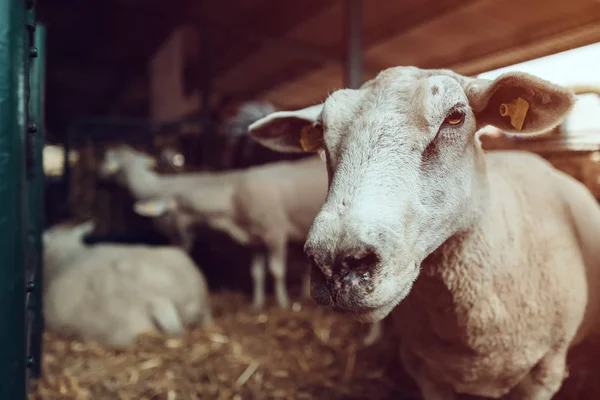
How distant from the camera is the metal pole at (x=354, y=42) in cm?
450

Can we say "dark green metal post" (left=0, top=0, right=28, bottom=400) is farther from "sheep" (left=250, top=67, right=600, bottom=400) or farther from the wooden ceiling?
the wooden ceiling

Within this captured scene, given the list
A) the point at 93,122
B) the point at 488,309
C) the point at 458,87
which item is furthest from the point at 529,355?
the point at 93,122

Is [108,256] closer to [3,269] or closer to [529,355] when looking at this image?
[3,269]

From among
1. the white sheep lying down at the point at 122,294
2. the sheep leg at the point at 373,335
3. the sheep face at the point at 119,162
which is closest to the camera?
the white sheep lying down at the point at 122,294

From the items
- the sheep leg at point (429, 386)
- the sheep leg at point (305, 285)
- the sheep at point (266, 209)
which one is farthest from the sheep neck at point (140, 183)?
the sheep leg at point (429, 386)

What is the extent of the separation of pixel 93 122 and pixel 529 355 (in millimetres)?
6144

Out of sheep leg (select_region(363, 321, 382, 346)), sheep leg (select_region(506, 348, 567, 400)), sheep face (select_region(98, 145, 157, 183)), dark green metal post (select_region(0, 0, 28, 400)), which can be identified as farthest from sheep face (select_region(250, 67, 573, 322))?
sheep face (select_region(98, 145, 157, 183))

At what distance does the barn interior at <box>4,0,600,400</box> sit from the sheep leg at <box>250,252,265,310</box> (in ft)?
0.48

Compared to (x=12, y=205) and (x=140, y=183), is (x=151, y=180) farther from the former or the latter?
(x=12, y=205)

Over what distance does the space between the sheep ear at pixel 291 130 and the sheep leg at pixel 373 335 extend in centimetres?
194

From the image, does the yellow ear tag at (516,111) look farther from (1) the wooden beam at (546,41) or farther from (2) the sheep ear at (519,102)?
(1) the wooden beam at (546,41)

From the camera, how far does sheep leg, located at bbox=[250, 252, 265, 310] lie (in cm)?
488

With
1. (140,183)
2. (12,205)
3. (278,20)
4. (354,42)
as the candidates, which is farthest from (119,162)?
(12,205)

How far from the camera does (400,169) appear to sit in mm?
1485
